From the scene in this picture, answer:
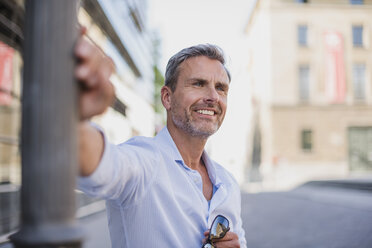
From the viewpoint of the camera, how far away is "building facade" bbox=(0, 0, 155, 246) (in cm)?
386

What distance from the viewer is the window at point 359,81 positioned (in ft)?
72.8

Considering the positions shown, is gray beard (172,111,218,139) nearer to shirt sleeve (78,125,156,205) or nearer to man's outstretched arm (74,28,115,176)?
shirt sleeve (78,125,156,205)

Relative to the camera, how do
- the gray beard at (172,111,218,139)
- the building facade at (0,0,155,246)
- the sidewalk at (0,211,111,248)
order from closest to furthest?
the gray beard at (172,111,218,139)
the sidewalk at (0,211,111,248)
the building facade at (0,0,155,246)

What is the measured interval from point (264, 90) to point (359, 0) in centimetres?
794

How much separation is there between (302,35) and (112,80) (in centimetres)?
2200

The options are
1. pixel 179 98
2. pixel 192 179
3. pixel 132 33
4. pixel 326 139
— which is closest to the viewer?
pixel 192 179

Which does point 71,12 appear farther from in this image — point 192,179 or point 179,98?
point 179,98

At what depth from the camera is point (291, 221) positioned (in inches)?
164

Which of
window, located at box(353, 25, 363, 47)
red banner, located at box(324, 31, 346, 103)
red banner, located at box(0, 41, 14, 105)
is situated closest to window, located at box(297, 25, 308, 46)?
red banner, located at box(324, 31, 346, 103)

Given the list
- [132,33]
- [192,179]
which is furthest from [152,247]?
[132,33]

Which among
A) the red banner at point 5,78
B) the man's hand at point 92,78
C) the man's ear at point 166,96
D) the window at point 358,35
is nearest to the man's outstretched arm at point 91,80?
the man's hand at point 92,78

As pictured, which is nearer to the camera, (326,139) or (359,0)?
(326,139)

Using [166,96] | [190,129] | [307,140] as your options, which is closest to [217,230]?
[190,129]

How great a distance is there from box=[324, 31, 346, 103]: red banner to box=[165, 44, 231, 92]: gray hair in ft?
70.6
